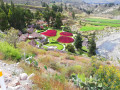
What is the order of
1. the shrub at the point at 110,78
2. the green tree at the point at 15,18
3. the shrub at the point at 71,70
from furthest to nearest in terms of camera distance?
1. the green tree at the point at 15,18
2. the shrub at the point at 71,70
3. the shrub at the point at 110,78

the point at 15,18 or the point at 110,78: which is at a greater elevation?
the point at 15,18

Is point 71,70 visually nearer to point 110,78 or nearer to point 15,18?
point 110,78

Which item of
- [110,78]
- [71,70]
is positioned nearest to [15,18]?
[71,70]

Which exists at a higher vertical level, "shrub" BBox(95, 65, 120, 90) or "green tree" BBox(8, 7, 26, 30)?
"green tree" BBox(8, 7, 26, 30)

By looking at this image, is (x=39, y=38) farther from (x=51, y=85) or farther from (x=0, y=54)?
(x=51, y=85)

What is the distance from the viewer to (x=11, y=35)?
11336 millimetres

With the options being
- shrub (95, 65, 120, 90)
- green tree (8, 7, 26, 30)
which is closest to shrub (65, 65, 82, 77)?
shrub (95, 65, 120, 90)

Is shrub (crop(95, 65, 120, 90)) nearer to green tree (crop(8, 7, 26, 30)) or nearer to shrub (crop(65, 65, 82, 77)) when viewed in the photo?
shrub (crop(65, 65, 82, 77))

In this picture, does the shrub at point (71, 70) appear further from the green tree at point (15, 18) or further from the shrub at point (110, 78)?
the green tree at point (15, 18)

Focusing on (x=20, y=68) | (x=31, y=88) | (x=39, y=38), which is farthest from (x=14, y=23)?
(x=31, y=88)

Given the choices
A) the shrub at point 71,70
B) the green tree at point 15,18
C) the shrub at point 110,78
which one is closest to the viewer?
the shrub at point 110,78

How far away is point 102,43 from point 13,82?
36.9 meters

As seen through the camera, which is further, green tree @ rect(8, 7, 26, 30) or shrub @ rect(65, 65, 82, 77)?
green tree @ rect(8, 7, 26, 30)

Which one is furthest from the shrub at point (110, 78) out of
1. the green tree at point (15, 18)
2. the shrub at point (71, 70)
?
the green tree at point (15, 18)
